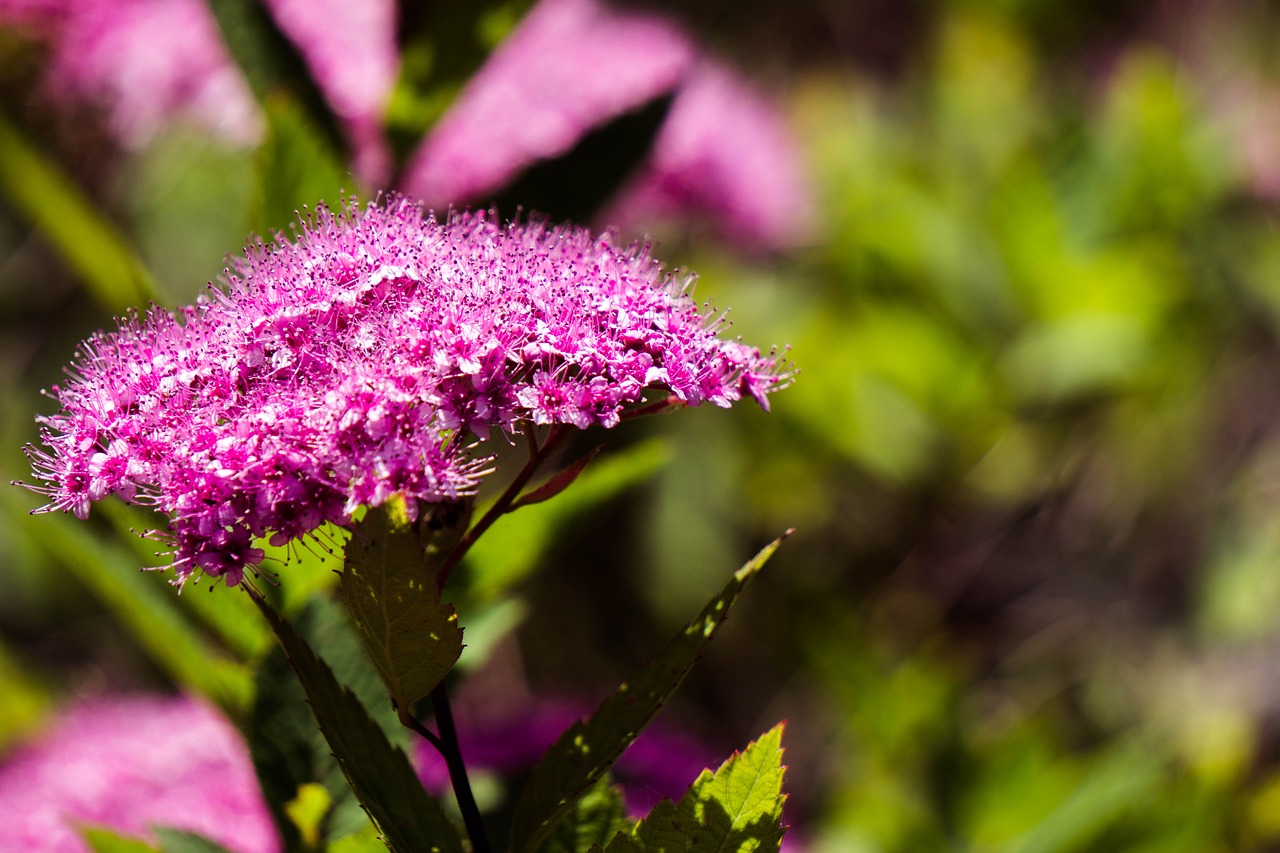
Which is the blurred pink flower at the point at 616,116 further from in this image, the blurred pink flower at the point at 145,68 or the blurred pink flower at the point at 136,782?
the blurred pink flower at the point at 136,782

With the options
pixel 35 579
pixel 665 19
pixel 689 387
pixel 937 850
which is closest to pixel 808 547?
pixel 937 850

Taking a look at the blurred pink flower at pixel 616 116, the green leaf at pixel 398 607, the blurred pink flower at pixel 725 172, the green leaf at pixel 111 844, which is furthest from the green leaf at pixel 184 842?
the blurred pink flower at pixel 725 172

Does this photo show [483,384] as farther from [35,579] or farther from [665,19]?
[665,19]

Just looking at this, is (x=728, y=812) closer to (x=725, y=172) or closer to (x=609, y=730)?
(x=609, y=730)

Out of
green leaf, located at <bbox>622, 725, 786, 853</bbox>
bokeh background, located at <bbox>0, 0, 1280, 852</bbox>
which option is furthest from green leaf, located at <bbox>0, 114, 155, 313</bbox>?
green leaf, located at <bbox>622, 725, 786, 853</bbox>

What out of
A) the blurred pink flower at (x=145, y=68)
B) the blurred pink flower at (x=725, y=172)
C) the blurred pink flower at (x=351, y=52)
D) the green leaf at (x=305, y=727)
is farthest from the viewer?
the blurred pink flower at (x=725, y=172)

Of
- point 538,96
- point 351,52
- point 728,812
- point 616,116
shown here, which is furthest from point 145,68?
point 728,812

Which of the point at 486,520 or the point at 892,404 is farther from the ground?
the point at 892,404
